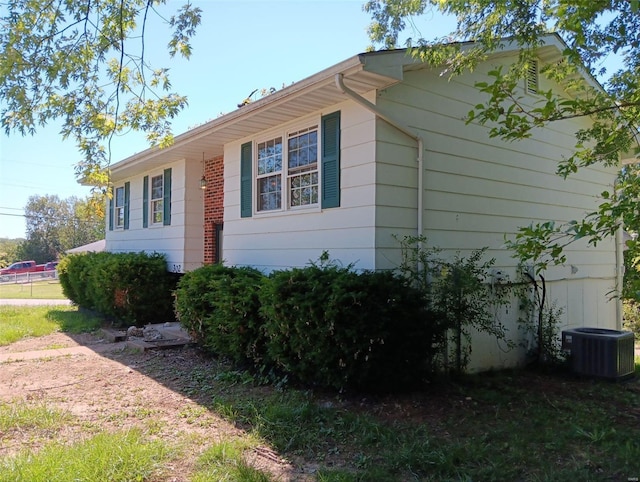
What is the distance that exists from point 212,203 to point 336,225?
15.3 ft

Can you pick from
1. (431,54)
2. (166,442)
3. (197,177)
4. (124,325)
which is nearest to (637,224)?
(431,54)

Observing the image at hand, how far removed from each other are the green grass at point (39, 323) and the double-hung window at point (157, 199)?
272 cm

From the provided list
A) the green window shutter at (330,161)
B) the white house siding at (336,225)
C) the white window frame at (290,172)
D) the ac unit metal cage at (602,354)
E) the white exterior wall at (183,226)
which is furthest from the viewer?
the white exterior wall at (183,226)

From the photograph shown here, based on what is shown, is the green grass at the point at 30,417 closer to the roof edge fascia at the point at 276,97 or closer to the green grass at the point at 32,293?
the roof edge fascia at the point at 276,97

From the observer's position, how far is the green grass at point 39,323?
32.8 feet

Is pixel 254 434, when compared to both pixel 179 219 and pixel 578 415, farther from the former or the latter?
pixel 179 219

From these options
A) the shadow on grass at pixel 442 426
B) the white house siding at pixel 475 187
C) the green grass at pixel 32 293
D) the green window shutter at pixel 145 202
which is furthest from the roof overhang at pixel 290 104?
the green grass at pixel 32 293

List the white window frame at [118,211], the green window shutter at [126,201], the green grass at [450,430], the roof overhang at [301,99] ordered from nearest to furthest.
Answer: the green grass at [450,430], the roof overhang at [301,99], the green window shutter at [126,201], the white window frame at [118,211]

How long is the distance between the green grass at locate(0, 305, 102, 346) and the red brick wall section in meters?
3.08

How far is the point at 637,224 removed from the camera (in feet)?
13.7

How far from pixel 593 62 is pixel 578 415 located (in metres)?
4.09

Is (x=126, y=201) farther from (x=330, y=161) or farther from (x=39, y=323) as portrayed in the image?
(x=330, y=161)

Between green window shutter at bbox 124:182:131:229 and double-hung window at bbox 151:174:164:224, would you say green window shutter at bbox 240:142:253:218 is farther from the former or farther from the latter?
green window shutter at bbox 124:182:131:229

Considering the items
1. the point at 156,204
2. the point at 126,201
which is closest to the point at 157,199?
the point at 156,204
